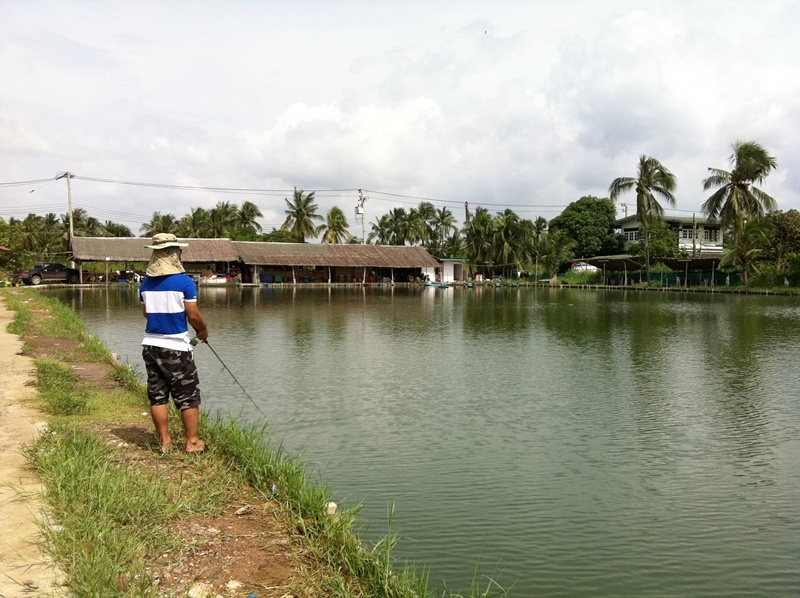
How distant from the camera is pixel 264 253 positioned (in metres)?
52.0

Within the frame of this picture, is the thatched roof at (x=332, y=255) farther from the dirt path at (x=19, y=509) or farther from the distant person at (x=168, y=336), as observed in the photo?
the distant person at (x=168, y=336)

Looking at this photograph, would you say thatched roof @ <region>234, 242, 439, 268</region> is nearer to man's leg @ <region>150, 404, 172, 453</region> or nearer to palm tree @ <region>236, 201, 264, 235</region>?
palm tree @ <region>236, 201, 264, 235</region>

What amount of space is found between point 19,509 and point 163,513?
861 mm

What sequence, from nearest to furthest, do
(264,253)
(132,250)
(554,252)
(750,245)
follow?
(750,245) → (132,250) → (264,253) → (554,252)

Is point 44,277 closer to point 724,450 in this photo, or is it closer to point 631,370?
point 631,370

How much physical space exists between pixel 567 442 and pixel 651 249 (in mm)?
50501

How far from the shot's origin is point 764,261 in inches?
1736

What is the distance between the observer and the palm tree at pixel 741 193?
41.8 meters

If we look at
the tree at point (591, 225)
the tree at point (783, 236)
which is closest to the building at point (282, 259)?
the tree at point (591, 225)

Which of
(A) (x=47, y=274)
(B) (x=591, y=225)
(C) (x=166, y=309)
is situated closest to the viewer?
(C) (x=166, y=309)

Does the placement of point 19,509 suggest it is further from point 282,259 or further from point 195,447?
point 282,259

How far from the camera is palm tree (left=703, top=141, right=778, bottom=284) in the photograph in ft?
137

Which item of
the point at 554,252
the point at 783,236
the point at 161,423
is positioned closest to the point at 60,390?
the point at 161,423

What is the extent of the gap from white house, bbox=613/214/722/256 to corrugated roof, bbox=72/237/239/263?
36988 millimetres
